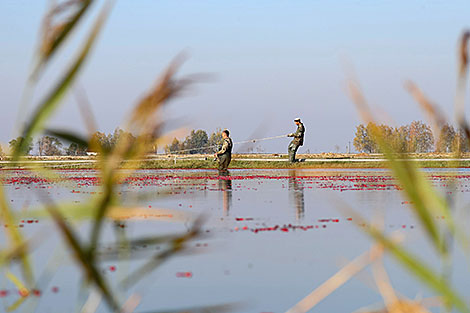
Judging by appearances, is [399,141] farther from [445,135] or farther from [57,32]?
[57,32]

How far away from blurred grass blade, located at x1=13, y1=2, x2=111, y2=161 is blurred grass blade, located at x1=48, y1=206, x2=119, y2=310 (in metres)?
0.33

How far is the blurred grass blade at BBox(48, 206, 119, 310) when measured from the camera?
1526mm

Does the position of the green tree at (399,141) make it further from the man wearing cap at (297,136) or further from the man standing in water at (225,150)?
the man wearing cap at (297,136)

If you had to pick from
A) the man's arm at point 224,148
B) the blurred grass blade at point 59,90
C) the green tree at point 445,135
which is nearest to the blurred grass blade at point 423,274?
the green tree at point 445,135

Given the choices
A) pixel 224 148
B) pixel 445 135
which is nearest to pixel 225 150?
pixel 224 148

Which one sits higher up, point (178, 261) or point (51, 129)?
point (51, 129)

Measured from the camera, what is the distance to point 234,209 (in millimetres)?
14617

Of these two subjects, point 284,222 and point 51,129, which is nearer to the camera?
point 51,129

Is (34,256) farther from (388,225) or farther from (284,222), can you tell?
(388,225)

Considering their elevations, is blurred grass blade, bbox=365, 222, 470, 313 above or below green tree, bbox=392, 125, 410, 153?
below

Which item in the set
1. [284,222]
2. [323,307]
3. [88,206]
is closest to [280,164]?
[284,222]

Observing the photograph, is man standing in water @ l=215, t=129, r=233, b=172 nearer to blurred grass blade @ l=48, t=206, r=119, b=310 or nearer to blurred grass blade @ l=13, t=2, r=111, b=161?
blurred grass blade @ l=13, t=2, r=111, b=161

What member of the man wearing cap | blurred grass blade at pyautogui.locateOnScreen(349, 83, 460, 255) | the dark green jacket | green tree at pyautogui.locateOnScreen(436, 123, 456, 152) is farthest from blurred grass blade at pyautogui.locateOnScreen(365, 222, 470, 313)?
the dark green jacket

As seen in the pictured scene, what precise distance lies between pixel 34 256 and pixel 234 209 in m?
6.34
